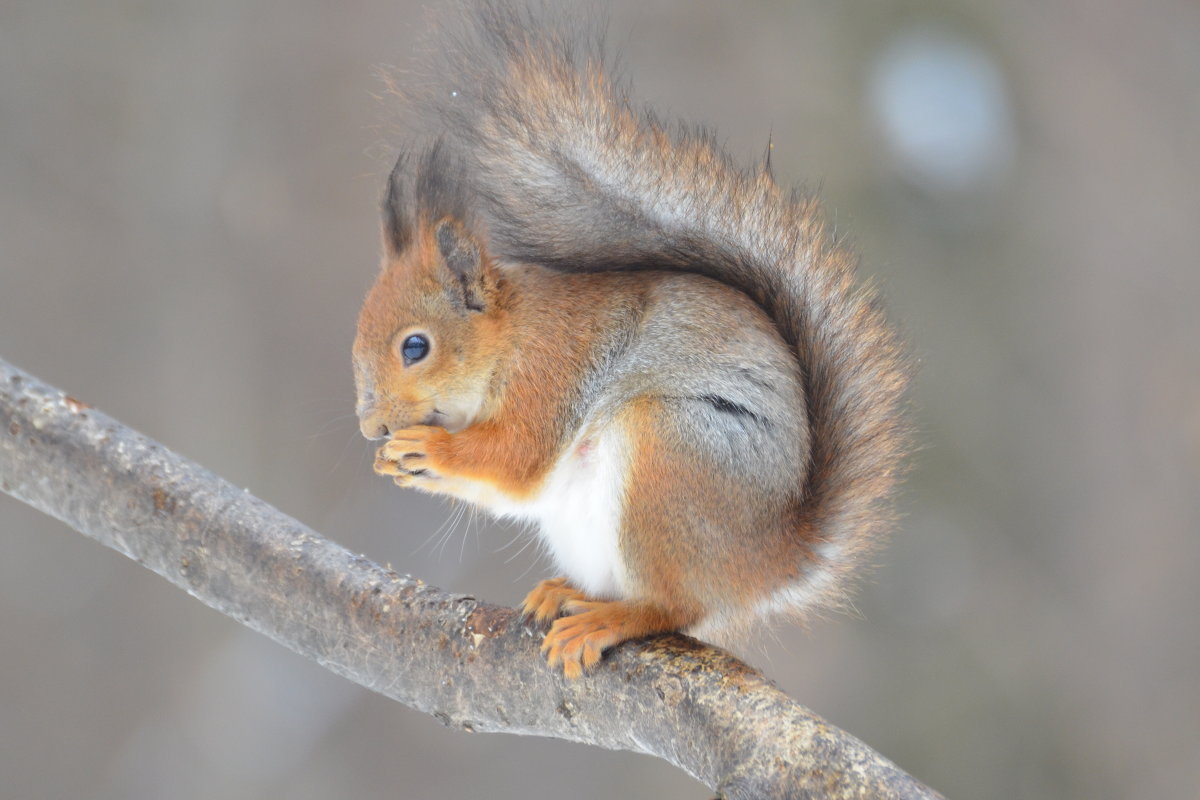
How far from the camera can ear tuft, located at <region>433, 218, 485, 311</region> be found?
1.71 metres

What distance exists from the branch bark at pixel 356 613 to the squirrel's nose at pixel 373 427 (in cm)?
22

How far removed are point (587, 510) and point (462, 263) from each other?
481 millimetres

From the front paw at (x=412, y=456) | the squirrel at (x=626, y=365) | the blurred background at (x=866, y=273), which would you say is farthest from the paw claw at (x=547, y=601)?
the blurred background at (x=866, y=273)

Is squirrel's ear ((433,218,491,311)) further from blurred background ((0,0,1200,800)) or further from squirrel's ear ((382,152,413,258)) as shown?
blurred background ((0,0,1200,800))

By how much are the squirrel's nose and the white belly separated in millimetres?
205

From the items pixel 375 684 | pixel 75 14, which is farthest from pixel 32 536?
pixel 375 684

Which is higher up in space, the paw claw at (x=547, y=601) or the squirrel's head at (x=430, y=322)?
the squirrel's head at (x=430, y=322)

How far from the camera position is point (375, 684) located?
1632mm

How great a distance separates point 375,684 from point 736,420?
2.28 feet

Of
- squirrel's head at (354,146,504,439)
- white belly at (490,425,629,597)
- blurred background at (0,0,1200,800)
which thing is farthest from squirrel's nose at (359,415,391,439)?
blurred background at (0,0,1200,800)

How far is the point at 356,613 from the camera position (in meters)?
1.62

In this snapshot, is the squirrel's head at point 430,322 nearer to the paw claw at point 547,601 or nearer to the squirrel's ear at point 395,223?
the squirrel's ear at point 395,223

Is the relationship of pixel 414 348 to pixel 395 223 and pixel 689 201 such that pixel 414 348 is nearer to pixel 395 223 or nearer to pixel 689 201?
pixel 395 223

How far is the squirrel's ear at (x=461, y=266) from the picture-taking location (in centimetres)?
171
